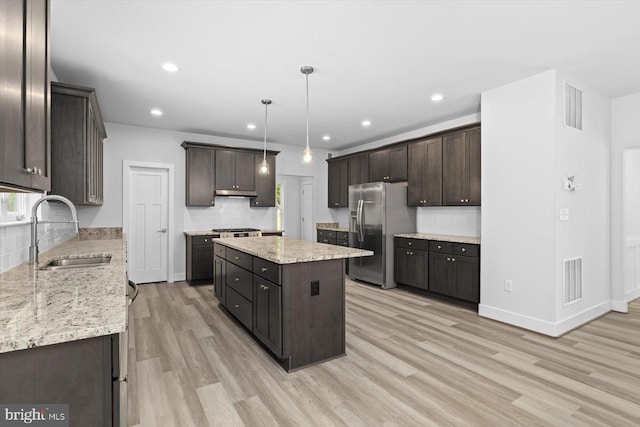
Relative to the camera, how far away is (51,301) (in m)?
1.30

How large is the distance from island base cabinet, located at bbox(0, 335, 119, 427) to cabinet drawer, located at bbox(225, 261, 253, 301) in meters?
2.10

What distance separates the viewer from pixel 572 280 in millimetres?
3598

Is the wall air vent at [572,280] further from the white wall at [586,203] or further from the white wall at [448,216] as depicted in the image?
the white wall at [448,216]

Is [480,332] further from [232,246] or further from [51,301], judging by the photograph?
[51,301]

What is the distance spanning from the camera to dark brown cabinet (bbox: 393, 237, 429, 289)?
4844mm

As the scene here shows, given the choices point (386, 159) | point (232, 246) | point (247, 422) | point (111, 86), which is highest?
point (111, 86)

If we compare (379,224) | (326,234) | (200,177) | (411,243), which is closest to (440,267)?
(411,243)

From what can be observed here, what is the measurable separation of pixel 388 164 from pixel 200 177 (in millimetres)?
3321

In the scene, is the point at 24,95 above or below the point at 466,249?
above

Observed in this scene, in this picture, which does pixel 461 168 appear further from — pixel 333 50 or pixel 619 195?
pixel 333 50

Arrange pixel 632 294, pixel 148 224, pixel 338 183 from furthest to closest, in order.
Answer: pixel 338 183 < pixel 148 224 < pixel 632 294

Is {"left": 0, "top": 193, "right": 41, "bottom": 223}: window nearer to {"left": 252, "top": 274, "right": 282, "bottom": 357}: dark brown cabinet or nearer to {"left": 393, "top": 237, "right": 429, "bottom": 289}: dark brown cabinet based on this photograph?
{"left": 252, "top": 274, "right": 282, "bottom": 357}: dark brown cabinet

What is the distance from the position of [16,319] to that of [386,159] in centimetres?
538

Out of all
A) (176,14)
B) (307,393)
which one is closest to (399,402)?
(307,393)
